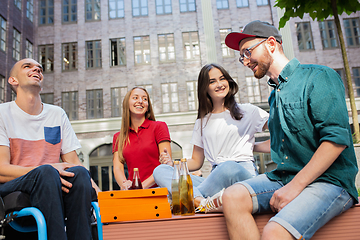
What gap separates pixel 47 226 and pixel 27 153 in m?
0.87

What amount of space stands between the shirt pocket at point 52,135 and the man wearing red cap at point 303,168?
170 cm

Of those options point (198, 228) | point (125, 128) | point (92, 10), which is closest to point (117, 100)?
point (92, 10)

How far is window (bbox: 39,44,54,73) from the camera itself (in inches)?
661

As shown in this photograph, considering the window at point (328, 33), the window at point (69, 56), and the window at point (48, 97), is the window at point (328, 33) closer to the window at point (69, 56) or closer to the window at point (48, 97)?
the window at point (69, 56)

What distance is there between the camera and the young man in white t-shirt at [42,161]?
6.26 ft

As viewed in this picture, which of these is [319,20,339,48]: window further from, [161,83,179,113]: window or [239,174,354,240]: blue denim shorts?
[239,174,354,240]: blue denim shorts

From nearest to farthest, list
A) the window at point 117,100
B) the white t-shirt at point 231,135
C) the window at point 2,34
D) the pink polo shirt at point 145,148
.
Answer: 1. the white t-shirt at point 231,135
2. the pink polo shirt at point 145,148
3. the window at point 2,34
4. the window at point 117,100

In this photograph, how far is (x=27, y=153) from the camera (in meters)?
2.45

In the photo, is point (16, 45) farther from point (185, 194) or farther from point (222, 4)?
point (185, 194)

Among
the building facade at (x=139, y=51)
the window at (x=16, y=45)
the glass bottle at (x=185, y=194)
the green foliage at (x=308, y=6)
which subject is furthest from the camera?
the building facade at (x=139, y=51)

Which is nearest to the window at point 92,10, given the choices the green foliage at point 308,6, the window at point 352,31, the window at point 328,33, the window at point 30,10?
the window at point 30,10

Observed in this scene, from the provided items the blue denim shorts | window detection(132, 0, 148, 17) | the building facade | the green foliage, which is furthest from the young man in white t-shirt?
window detection(132, 0, 148, 17)

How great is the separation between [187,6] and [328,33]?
8246 millimetres

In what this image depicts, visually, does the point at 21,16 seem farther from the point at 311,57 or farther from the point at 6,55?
the point at 311,57
